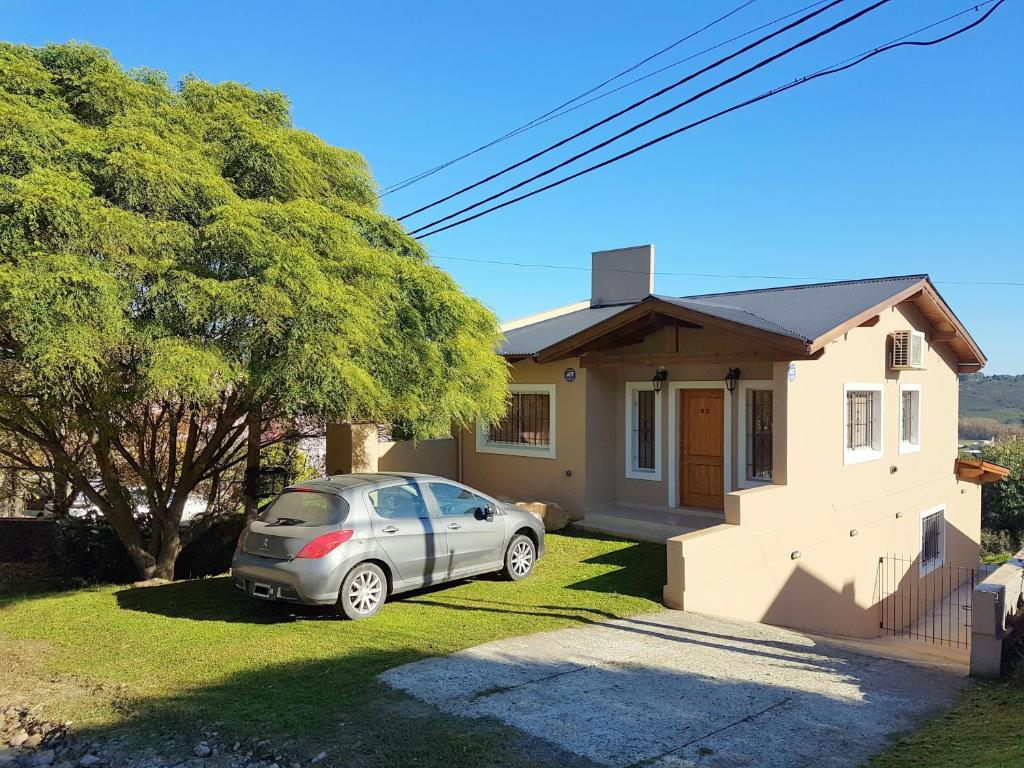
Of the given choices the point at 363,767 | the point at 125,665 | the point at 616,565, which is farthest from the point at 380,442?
the point at 363,767

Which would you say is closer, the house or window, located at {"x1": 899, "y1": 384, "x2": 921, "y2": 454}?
the house

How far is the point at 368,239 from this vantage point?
31.8 feet

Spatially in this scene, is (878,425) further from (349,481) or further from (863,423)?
(349,481)

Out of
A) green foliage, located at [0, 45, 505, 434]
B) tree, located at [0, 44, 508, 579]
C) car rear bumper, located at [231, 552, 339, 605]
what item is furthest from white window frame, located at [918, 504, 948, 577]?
car rear bumper, located at [231, 552, 339, 605]

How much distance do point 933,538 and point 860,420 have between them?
198 inches

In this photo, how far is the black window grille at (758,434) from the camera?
12.5m

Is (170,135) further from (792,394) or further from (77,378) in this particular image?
(792,394)

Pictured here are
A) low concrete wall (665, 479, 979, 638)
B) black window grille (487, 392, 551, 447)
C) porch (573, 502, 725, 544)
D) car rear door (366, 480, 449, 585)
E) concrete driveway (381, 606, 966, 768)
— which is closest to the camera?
concrete driveway (381, 606, 966, 768)

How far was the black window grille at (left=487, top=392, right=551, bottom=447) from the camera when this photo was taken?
14750 millimetres

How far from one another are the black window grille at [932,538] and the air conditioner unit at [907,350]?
3.97 meters

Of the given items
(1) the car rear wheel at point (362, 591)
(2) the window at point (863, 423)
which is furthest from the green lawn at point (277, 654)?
(2) the window at point (863, 423)

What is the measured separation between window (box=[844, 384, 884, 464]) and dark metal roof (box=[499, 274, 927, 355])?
4.90 ft

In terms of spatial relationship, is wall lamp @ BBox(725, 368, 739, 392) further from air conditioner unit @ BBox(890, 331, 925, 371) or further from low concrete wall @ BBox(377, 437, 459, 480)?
low concrete wall @ BBox(377, 437, 459, 480)

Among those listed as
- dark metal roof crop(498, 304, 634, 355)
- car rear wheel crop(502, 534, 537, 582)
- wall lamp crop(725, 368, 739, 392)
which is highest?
dark metal roof crop(498, 304, 634, 355)
